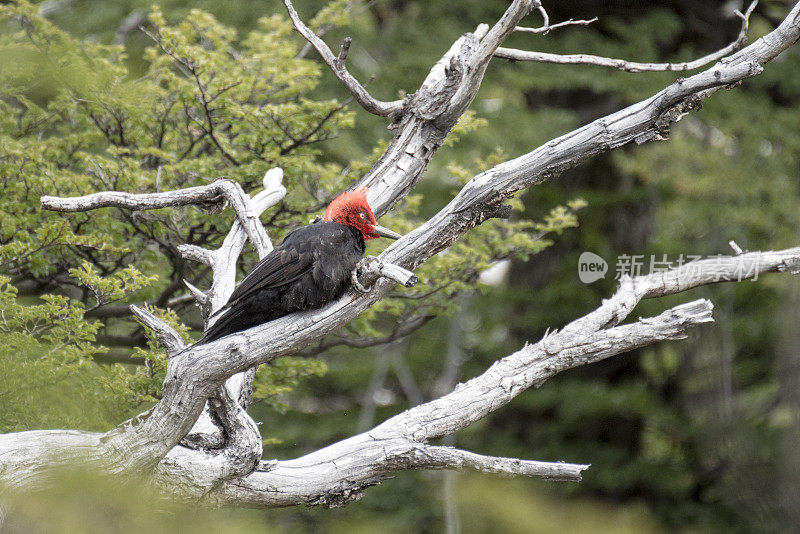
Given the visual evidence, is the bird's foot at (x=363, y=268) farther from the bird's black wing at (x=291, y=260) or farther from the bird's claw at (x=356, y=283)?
the bird's black wing at (x=291, y=260)

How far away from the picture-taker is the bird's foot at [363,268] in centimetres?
291

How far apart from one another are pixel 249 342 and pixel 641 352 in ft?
22.7

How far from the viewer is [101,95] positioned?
4.68 meters

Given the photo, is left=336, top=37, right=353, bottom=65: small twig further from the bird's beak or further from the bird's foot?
the bird's foot

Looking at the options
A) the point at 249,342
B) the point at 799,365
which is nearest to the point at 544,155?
the point at 249,342

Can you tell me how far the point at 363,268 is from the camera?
9.87 ft

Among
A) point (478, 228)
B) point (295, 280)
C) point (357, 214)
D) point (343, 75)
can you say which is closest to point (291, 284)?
point (295, 280)

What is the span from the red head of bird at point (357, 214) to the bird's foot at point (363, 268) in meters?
0.43

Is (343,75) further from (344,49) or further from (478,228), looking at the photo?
(478,228)

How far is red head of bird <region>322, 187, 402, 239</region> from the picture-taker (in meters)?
3.56

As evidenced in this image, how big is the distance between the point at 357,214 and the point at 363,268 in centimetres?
61

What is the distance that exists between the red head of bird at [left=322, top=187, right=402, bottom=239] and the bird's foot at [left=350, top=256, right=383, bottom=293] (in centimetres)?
43

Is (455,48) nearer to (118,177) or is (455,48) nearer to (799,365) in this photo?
(118,177)

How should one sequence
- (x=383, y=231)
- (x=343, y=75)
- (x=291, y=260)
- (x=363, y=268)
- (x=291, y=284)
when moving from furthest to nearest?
1. (x=343, y=75)
2. (x=383, y=231)
3. (x=291, y=260)
4. (x=291, y=284)
5. (x=363, y=268)
